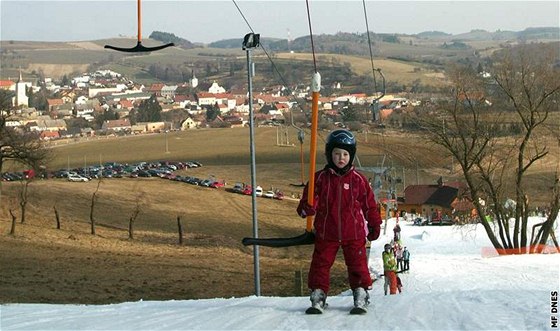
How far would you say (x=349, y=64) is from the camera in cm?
17388

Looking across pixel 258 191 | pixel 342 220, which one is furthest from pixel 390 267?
pixel 258 191

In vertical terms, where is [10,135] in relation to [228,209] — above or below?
above

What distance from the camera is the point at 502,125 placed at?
103ft

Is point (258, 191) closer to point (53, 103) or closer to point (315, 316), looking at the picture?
point (315, 316)

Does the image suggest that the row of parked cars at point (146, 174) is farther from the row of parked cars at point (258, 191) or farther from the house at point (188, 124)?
the house at point (188, 124)

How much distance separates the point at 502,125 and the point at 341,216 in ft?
83.4

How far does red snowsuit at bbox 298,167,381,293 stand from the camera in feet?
24.3

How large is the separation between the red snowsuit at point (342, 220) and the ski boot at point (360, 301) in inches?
2.3

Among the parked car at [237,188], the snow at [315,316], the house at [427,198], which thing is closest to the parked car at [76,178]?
the parked car at [237,188]

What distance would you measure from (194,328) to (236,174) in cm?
6624

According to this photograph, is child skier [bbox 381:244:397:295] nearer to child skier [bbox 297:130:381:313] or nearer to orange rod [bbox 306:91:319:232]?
child skier [bbox 297:130:381:313]

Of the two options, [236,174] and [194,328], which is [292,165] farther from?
[194,328]

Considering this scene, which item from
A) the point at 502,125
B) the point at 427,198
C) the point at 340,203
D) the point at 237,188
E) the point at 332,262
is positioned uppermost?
the point at 340,203

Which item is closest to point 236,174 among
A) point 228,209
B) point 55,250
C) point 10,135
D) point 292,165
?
point 292,165
